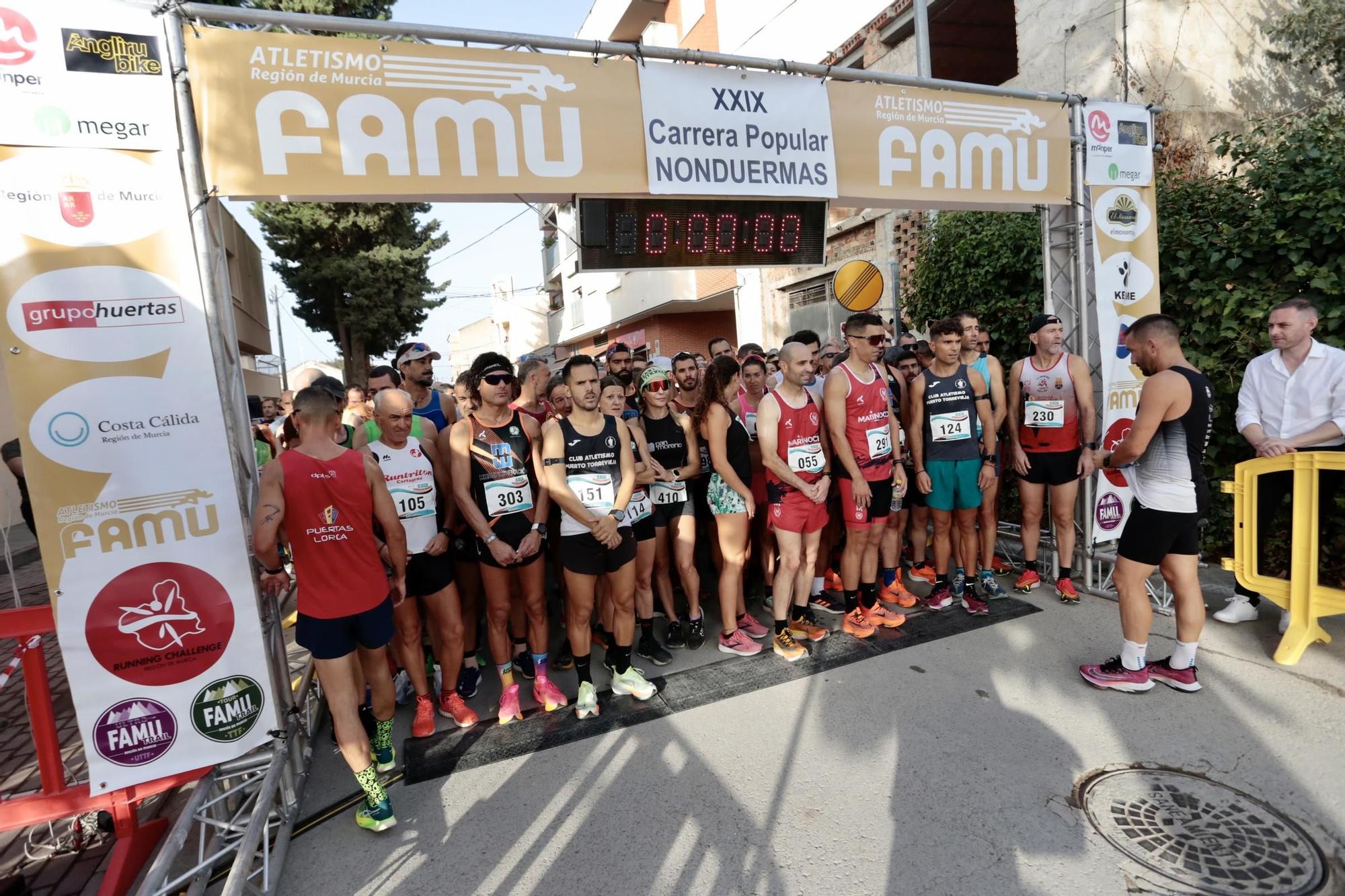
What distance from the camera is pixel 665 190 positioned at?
14.5 feet

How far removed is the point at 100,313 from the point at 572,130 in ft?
8.58

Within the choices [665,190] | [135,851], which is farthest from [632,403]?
[135,851]

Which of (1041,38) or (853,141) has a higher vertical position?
(1041,38)

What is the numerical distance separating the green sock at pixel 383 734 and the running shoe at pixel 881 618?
3.14 metres

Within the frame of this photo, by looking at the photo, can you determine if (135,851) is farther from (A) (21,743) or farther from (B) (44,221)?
(B) (44,221)

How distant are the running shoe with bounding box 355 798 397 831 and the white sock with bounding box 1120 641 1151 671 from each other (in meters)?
3.93

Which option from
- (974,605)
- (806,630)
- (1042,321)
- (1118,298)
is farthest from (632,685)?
(1118,298)

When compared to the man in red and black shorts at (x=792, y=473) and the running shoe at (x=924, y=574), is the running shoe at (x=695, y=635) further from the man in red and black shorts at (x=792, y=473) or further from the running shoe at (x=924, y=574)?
the running shoe at (x=924, y=574)

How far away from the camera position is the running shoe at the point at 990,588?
5.26 m

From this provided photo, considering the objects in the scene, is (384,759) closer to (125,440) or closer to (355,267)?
(125,440)

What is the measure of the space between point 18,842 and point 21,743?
4.12ft

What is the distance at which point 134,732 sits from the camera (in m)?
3.11

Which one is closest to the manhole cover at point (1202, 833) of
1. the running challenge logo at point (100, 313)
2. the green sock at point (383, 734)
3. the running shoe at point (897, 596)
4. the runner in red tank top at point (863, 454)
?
the runner in red tank top at point (863, 454)

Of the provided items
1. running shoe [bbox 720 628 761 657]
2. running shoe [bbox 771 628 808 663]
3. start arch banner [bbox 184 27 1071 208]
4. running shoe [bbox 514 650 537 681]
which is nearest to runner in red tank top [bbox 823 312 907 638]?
running shoe [bbox 771 628 808 663]
